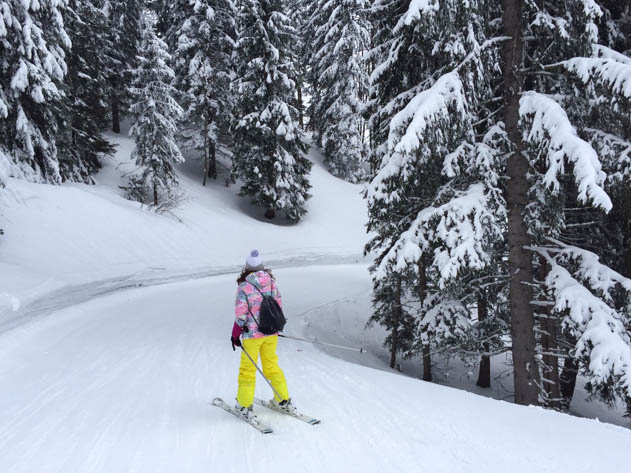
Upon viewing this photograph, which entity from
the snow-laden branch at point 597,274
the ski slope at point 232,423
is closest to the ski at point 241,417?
the ski slope at point 232,423

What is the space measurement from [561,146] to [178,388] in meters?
6.24

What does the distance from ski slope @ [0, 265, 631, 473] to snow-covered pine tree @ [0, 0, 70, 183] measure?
29.6ft

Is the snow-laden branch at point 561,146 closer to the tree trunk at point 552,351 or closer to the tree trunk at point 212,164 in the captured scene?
the tree trunk at point 552,351

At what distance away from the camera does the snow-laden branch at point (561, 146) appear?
513 centimetres

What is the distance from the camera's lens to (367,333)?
14430 mm

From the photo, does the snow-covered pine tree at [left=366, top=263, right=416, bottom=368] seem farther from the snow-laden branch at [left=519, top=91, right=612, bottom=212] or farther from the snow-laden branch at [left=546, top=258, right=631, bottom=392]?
the snow-laden branch at [left=519, top=91, right=612, bottom=212]

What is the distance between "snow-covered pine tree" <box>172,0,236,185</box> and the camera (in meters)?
25.4

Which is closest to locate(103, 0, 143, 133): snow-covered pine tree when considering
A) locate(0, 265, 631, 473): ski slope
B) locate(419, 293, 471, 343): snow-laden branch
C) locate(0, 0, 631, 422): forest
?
locate(0, 0, 631, 422): forest

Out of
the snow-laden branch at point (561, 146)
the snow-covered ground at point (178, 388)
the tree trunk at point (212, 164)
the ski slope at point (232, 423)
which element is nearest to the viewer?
the ski slope at point (232, 423)

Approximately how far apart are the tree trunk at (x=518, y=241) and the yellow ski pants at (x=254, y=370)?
14.2 ft

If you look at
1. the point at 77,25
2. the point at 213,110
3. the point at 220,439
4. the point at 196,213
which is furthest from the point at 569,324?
the point at 213,110

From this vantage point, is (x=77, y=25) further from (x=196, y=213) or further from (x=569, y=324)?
(x=569, y=324)

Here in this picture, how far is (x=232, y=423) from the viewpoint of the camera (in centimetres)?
479

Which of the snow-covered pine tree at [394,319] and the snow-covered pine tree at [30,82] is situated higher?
the snow-covered pine tree at [30,82]
